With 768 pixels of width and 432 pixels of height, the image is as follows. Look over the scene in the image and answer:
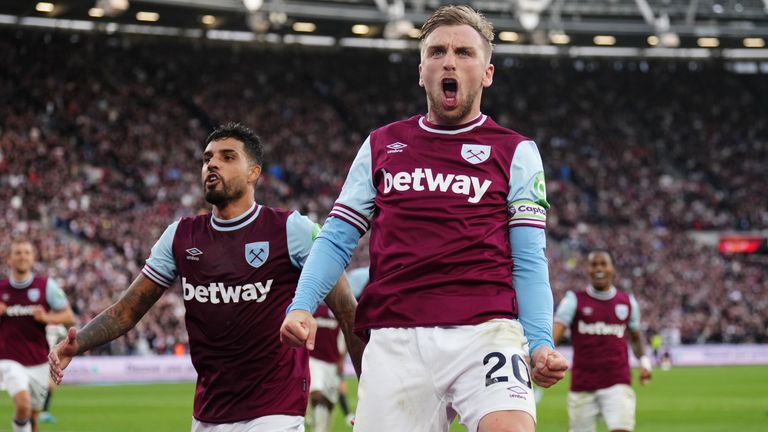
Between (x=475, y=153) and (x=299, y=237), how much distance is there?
2166mm

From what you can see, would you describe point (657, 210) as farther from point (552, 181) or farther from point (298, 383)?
point (298, 383)

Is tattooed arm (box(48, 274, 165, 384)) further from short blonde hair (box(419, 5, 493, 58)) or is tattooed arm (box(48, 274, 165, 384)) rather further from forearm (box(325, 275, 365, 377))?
short blonde hair (box(419, 5, 493, 58))

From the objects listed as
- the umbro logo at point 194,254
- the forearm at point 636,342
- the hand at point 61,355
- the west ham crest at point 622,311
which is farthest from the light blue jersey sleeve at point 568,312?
the hand at point 61,355

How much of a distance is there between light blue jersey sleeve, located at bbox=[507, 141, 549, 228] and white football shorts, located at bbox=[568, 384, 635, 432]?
25.5 feet

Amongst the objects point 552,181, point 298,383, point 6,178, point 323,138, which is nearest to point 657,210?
point 552,181

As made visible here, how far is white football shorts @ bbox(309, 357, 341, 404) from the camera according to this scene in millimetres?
15031

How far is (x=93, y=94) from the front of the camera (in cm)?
4278

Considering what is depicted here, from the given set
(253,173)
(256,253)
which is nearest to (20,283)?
(253,173)

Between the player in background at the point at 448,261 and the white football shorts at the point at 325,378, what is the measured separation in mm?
10132

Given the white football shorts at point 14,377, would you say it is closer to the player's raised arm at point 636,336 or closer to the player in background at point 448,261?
the player's raised arm at point 636,336

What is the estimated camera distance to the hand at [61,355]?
606 centimetres

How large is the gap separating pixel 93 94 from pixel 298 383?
37.8 meters

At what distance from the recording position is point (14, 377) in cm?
1364

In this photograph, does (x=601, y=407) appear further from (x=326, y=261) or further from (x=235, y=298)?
(x=326, y=261)
